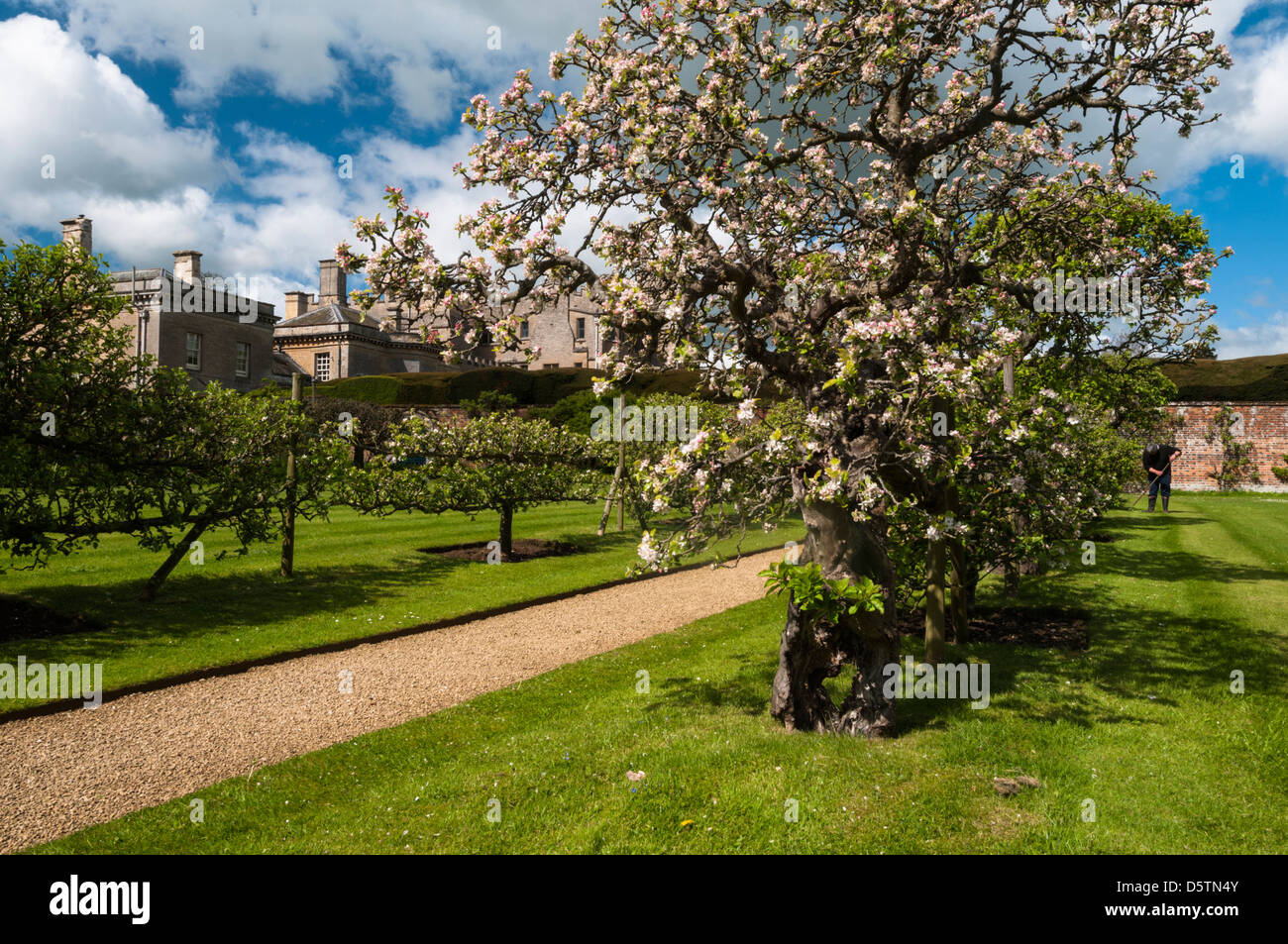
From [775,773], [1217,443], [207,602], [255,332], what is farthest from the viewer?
[255,332]

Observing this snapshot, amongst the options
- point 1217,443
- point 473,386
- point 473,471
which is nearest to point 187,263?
point 473,386

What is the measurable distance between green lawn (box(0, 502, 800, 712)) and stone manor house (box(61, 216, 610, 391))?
16.8m

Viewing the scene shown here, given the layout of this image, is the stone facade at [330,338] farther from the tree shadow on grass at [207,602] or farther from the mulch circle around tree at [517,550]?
the tree shadow on grass at [207,602]

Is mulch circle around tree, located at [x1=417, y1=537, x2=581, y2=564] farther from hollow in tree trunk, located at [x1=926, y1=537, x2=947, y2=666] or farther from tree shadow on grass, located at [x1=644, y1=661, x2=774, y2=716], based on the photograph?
hollow in tree trunk, located at [x1=926, y1=537, x2=947, y2=666]

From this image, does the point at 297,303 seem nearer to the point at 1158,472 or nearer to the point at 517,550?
the point at 517,550

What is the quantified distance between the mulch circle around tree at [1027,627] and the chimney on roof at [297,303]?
6918 cm

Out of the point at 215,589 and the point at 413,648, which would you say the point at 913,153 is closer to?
the point at 413,648

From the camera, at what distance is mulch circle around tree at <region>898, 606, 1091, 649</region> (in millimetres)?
10062

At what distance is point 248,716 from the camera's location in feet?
25.2

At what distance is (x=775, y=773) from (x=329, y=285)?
7165cm

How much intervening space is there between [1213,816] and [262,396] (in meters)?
14.2
